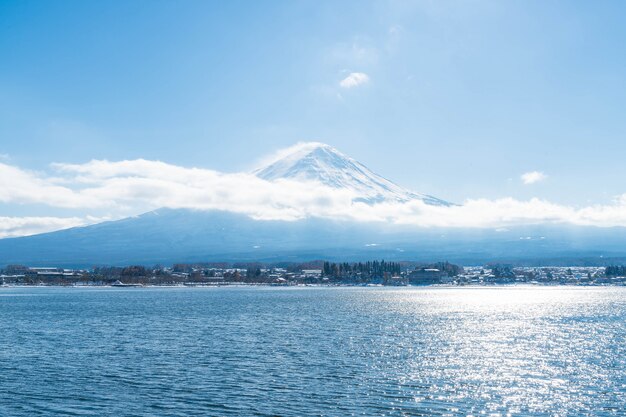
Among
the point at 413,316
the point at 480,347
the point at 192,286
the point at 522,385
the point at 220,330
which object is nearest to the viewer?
the point at 522,385

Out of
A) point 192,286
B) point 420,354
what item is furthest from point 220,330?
point 192,286

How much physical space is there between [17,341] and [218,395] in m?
26.1

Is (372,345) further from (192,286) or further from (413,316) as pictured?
(192,286)

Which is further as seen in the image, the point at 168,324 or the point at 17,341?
the point at 168,324

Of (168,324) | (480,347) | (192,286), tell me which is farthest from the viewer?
(192,286)

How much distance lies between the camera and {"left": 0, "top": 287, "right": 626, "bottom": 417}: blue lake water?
27219mm

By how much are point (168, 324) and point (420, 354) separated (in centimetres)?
2858

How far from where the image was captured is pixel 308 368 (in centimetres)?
3606

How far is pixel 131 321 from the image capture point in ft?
211

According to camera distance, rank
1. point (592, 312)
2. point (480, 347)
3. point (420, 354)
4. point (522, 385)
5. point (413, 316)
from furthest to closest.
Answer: point (592, 312) → point (413, 316) → point (480, 347) → point (420, 354) → point (522, 385)

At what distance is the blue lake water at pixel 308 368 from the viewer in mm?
27219

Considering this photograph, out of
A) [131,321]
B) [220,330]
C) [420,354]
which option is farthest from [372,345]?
[131,321]

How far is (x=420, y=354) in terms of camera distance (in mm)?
42031

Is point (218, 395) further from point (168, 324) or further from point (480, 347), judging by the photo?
point (168, 324)
